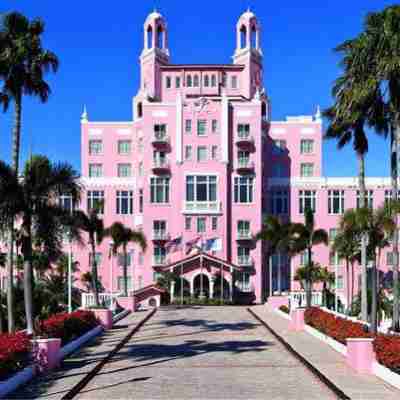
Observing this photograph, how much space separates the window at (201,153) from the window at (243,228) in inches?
246

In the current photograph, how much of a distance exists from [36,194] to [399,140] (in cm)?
1421

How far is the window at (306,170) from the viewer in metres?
69.7

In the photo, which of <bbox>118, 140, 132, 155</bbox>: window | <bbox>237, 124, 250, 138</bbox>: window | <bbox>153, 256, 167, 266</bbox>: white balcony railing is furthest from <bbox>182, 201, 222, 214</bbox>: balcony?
<bbox>118, 140, 132, 155</bbox>: window

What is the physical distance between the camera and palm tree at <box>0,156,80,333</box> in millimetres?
23641

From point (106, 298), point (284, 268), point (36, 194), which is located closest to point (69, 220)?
point (36, 194)

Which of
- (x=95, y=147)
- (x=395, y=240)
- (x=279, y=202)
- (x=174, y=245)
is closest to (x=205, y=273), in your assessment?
(x=174, y=245)

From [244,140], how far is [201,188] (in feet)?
17.9

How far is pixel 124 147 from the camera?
70625 mm

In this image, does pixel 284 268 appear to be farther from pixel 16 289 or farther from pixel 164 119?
pixel 16 289

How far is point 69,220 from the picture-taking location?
24.9 metres

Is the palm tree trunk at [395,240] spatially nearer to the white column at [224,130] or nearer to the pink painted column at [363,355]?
the pink painted column at [363,355]

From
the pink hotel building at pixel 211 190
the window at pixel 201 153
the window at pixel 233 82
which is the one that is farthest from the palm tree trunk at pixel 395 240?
the window at pixel 233 82

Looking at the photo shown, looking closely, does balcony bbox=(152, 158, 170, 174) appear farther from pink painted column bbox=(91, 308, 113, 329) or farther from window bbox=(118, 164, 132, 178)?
pink painted column bbox=(91, 308, 113, 329)

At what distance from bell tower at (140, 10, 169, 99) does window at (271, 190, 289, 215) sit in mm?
15565
